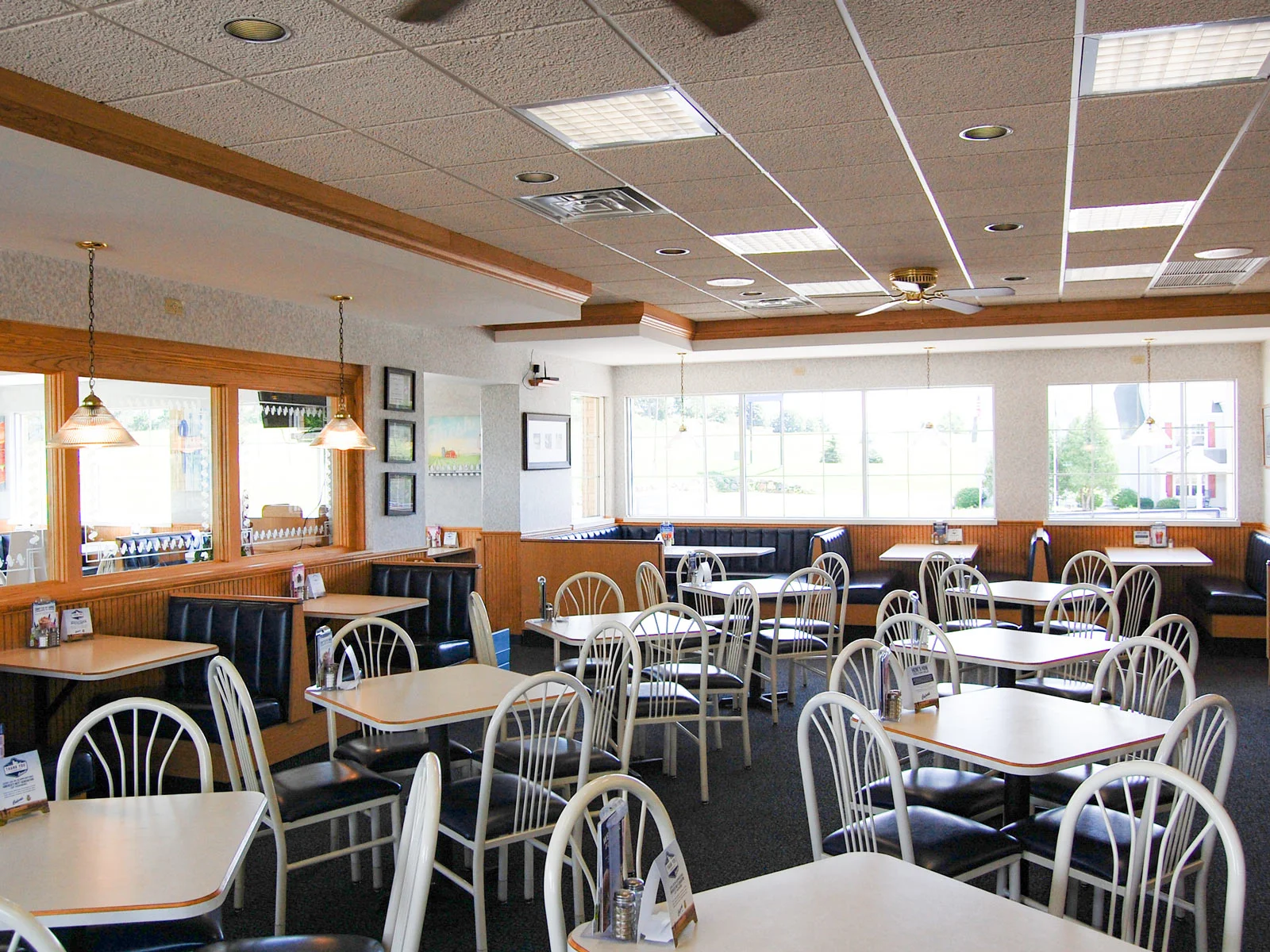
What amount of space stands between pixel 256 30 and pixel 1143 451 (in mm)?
8907

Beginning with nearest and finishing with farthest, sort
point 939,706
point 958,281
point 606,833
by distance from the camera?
point 606,833, point 939,706, point 958,281

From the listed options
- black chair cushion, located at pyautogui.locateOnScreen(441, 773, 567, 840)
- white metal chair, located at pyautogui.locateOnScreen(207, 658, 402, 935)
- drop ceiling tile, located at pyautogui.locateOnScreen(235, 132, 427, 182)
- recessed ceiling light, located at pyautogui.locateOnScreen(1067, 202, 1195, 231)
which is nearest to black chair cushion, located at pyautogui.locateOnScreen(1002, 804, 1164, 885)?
black chair cushion, located at pyautogui.locateOnScreen(441, 773, 567, 840)

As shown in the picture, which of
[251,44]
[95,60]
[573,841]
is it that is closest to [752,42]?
[251,44]

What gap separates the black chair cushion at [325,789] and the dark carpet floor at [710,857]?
1.35 ft

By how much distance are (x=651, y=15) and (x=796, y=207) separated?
2226 mm

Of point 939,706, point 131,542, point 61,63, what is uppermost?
point 61,63

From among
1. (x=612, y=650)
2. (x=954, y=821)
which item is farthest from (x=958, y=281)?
(x=954, y=821)

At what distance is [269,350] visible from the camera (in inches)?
249

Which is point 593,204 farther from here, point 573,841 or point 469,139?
point 573,841

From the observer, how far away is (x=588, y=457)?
10648mm

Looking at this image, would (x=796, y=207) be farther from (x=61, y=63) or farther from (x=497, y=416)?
(x=497, y=416)

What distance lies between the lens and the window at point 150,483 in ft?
17.7

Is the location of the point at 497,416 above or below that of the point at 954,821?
above

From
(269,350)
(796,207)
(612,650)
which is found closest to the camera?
(612,650)
